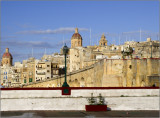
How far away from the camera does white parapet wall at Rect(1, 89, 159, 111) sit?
110 feet

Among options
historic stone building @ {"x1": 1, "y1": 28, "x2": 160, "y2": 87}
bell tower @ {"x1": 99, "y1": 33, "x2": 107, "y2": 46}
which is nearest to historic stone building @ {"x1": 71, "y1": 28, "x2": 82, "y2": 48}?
historic stone building @ {"x1": 1, "y1": 28, "x2": 160, "y2": 87}

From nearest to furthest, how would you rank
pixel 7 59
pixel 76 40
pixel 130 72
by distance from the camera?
pixel 130 72 < pixel 76 40 < pixel 7 59

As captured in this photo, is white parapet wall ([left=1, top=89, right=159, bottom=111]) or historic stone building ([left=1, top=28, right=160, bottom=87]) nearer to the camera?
white parapet wall ([left=1, top=89, right=159, bottom=111])

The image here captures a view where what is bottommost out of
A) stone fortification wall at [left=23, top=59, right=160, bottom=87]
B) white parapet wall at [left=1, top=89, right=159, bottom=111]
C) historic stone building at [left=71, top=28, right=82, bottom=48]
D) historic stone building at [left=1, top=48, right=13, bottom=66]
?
white parapet wall at [left=1, top=89, right=159, bottom=111]

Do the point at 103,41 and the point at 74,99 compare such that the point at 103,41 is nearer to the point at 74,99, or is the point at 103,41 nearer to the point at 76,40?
the point at 76,40

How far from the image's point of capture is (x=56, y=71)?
102 m

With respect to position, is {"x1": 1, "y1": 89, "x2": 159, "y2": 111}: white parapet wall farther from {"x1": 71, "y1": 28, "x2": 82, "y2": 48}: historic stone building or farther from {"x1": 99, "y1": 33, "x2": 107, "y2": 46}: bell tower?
{"x1": 99, "y1": 33, "x2": 107, "y2": 46}: bell tower

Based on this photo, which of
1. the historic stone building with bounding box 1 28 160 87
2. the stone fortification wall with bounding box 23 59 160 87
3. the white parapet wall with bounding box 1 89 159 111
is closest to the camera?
the white parapet wall with bounding box 1 89 159 111

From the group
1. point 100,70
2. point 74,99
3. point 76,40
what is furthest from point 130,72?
point 76,40

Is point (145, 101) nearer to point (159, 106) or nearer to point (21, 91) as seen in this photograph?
point (159, 106)

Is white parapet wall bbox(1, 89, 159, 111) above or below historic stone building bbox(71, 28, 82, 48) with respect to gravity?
below

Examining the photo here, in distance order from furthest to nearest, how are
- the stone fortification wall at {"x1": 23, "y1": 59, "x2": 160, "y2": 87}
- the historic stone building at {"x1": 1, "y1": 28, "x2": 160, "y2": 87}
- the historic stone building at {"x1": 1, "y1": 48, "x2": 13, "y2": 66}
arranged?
the historic stone building at {"x1": 1, "y1": 48, "x2": 13, "y2": 66} → the historic stone building at {"x1": 1, "y1": 28, "x2": 160, "y2": 87} → the stone fortification wall at {"x1": 23, "y1": 59, "x2": 160, "y2": 87}

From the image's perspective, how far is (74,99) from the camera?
3391cm

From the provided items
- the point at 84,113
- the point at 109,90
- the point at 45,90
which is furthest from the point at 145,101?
the point at 45,90
